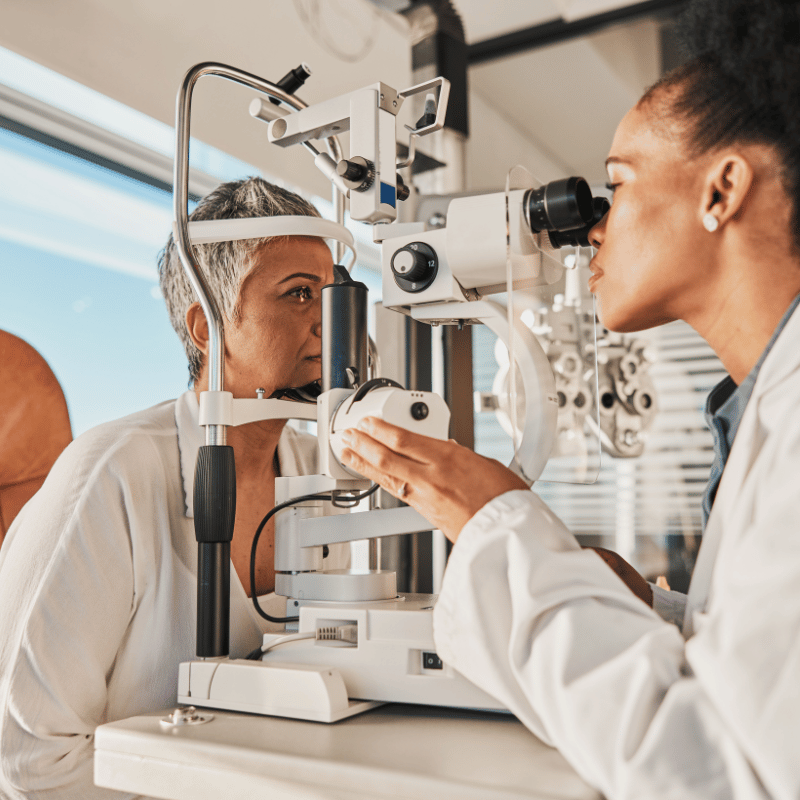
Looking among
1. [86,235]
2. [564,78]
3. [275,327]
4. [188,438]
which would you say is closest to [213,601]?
[188,438]

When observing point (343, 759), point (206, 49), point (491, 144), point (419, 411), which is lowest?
point (343, 759)

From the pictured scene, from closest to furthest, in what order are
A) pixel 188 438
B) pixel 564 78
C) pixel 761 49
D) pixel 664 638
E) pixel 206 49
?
pixel 664 638 → pixel 761 49 → pixel 188 438 → pixel 206 49 → pixel 564 78

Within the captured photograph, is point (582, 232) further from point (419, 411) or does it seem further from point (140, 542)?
point (140, 542)

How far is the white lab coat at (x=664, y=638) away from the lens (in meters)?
0.56

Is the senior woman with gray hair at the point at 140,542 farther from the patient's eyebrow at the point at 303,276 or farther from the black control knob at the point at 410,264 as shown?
the black control knob at the point at 410,264

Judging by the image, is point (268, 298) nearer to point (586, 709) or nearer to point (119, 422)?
point (119, 422)

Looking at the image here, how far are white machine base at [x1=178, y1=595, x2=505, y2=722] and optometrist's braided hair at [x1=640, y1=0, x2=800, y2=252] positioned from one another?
0.60m

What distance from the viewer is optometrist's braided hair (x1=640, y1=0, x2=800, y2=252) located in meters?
0.77

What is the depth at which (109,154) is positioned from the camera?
1817mm

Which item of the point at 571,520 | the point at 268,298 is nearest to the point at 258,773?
the point at 268,298

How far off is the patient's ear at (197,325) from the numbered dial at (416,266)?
0.48m

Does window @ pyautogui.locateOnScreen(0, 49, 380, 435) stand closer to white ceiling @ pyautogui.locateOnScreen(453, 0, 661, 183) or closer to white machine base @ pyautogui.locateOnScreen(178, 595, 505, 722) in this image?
white machine base @ pyautogui.locateOnScreen(178, 595, 505, 722)

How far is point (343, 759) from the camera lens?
2.19ft

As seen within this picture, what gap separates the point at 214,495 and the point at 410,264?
394 millimetres
